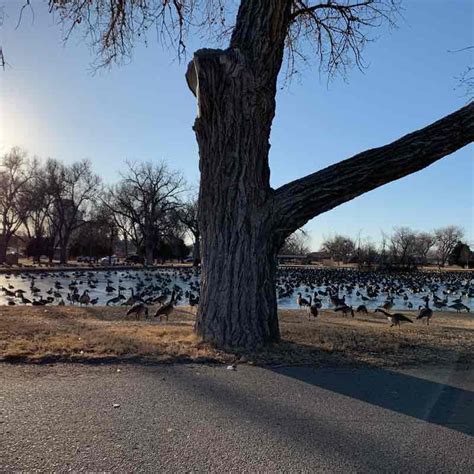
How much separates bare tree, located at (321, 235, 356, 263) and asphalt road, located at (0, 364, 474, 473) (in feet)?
354

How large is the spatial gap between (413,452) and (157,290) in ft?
81.9

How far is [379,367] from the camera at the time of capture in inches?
257

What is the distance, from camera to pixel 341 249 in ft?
388

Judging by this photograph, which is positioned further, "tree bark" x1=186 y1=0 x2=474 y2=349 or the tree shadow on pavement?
"tree bark" x1=186 y1=0 x2=474 y2=349

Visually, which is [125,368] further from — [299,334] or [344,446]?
[299,334]

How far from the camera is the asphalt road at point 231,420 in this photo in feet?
11.6

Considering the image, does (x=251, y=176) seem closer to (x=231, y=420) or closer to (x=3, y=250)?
(x=231, y=420)

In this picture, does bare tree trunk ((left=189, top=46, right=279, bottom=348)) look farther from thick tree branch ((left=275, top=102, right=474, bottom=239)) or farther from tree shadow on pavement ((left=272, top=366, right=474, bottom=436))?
tree shadow on pavement ((left=272, top=366, right=474, bottom=436))

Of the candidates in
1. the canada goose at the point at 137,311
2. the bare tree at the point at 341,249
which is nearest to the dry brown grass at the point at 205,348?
the canada goose at the point at 137,311

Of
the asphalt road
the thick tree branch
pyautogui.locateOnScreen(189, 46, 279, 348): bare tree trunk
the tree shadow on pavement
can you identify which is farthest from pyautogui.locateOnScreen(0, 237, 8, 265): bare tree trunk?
the tree shadow on pavement

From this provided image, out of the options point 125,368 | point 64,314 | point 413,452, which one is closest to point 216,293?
point 125,368

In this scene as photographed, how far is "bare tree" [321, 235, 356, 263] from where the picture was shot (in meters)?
114

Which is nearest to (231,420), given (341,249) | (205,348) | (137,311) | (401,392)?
(401,392)

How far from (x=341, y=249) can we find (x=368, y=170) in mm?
112842
